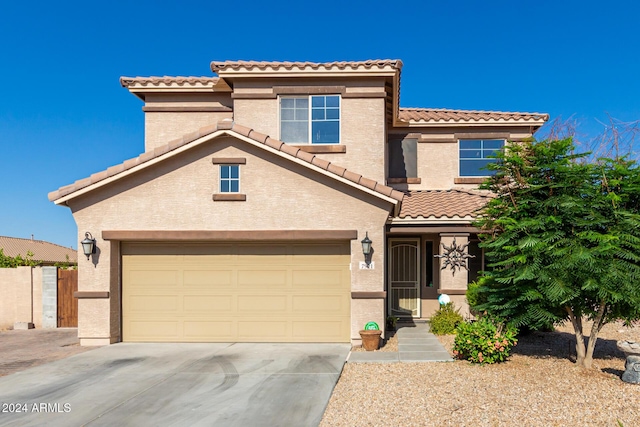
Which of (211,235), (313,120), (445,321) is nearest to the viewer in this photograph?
(211,235)

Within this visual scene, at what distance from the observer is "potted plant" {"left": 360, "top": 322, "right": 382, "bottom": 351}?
1055cm

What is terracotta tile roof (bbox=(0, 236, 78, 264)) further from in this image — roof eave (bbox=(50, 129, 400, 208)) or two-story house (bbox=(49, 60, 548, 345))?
roof eave (bbox=(50, 129, 400, 208))

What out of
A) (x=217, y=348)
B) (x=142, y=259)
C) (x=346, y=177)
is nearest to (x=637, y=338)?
(x=346, y=177)

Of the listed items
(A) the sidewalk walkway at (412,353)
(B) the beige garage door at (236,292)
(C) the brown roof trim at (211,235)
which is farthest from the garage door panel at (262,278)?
(A) the sidewalk walkway at (412,353)

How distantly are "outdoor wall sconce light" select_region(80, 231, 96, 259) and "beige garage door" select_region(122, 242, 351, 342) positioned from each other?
742mm

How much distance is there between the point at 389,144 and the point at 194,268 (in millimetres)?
8238

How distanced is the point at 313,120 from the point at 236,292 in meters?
A: 5.45

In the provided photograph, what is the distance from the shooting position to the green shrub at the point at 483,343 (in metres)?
9.20

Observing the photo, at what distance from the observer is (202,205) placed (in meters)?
11.5

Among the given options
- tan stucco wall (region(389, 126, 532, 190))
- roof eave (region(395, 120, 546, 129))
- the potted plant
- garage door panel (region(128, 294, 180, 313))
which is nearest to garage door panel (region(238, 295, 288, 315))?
garage door panel (region(128, 294, 180, 313))

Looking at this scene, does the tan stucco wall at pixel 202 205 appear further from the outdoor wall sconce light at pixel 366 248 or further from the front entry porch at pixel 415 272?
the front entry porch at pixel 415 272

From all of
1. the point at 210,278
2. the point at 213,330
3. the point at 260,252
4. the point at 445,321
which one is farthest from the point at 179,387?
the point at 445,321

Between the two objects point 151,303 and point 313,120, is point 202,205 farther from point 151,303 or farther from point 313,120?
point 313,120

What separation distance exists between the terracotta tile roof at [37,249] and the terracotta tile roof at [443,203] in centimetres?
3490
